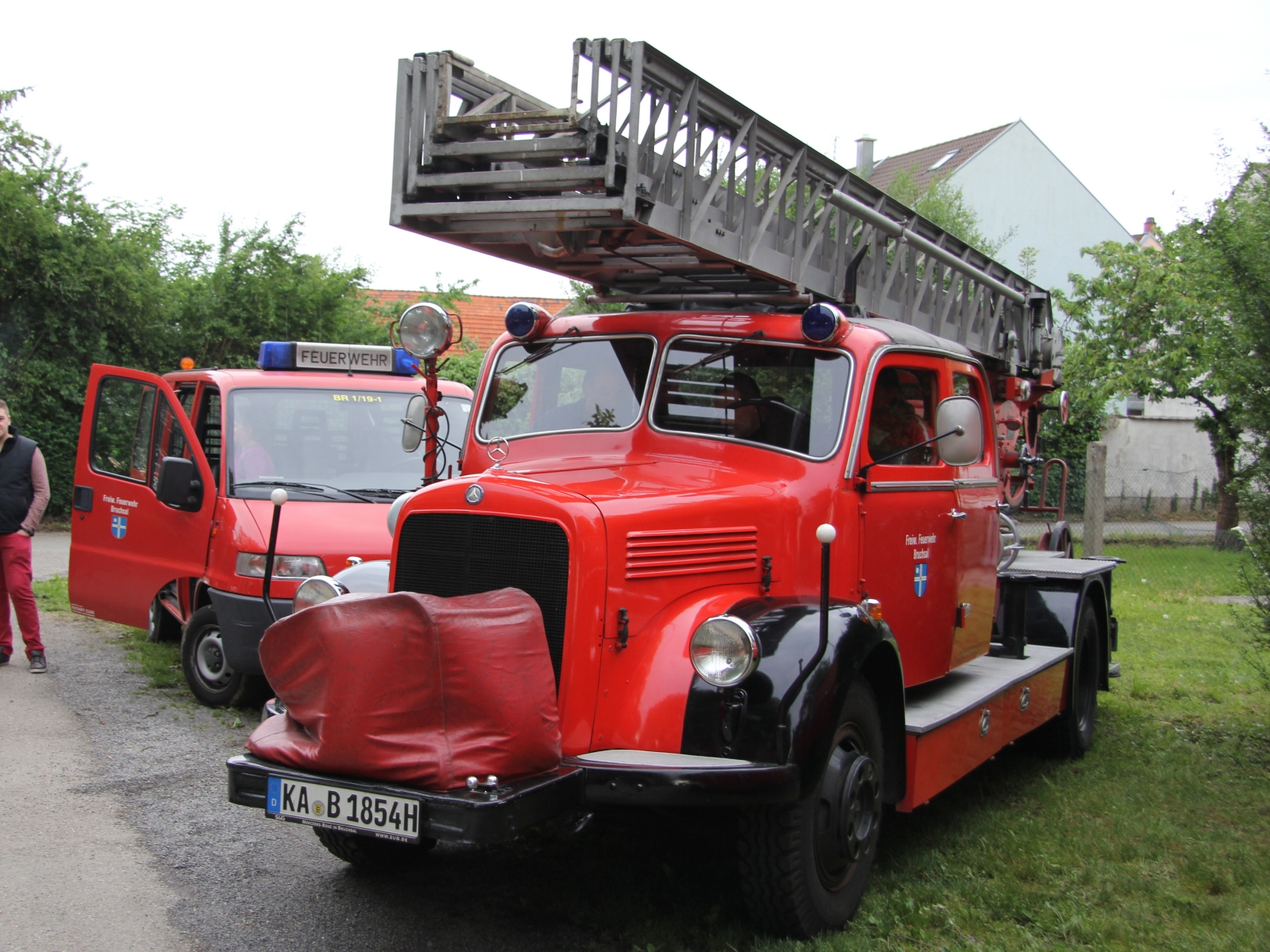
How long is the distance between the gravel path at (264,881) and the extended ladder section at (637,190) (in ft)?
8.65

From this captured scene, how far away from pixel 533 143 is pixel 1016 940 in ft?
11.5

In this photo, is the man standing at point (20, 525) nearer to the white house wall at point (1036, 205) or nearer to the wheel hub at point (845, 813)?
the wheel hub at point (845, 813)

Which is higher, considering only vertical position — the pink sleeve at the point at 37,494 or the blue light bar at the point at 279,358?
the blue light bar at the point at 279,358

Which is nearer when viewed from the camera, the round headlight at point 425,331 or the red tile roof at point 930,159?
the round headlight at point 425,331

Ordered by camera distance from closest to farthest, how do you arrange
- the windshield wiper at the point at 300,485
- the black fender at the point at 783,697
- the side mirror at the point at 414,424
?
1. the black fender at the point at 783,697
2. the side mirror at the point at 414,424
3. the windshield wiper at the point at 300,485

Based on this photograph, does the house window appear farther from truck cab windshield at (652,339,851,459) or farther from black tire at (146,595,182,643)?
truck cab windshield at (652,339,851,459)

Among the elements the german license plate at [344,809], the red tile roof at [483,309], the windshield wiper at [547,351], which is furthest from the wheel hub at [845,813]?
the red tile roof at [483,309]

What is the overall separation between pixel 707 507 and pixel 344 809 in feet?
5.29

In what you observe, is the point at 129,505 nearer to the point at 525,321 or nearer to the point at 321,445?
the point at 321,445

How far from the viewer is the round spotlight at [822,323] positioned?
14.9ft

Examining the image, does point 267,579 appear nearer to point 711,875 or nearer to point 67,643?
point 711,875

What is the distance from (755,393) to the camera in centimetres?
470

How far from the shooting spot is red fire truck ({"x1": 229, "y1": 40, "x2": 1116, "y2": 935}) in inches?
140

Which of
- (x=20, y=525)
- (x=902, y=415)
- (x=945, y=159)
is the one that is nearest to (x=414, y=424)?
(x=902, y=415)
